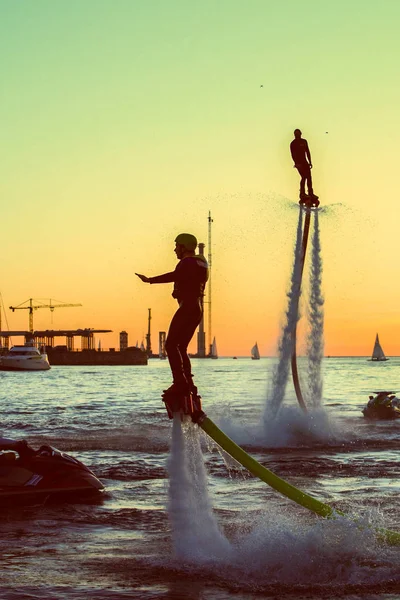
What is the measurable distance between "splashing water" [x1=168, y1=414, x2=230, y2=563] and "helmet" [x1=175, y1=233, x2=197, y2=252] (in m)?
1.82

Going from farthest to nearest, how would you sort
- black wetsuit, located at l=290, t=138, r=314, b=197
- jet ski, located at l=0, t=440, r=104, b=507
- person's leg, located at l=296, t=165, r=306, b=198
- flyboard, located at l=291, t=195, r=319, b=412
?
flyboard, located at l=291, t=195, r=319, b=412 → person's leg, located at l=296, t=165, r=306, b=198 → black wetsuit, located at l=290, t=138, r=314, b=197 → jet ski, located at l=0, t=440, r=104, b=507

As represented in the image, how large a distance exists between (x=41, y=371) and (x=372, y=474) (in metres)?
141

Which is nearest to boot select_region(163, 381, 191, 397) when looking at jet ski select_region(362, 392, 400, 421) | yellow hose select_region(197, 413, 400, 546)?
yellow hose select_region(197, 413, 400, 546)

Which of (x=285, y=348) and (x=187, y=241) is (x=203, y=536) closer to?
(x=187, y=241)

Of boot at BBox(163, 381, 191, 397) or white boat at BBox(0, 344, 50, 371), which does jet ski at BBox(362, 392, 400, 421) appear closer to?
boot at BBox(163, 381, 191, 397)

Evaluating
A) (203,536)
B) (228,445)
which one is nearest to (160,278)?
(228,445)

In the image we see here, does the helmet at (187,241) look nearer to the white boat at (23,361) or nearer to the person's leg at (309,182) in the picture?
the person's leg at (309,182)

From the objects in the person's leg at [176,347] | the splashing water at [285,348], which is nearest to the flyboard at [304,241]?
the splashing water at [285,348]

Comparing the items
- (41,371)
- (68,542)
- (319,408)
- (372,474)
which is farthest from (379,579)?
(41,371)

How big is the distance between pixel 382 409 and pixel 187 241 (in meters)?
26.5

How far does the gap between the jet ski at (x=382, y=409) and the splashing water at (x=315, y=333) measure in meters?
8.18

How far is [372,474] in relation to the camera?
1922 cm

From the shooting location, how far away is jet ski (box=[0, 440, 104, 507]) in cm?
1425

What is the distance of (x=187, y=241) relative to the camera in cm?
1006
